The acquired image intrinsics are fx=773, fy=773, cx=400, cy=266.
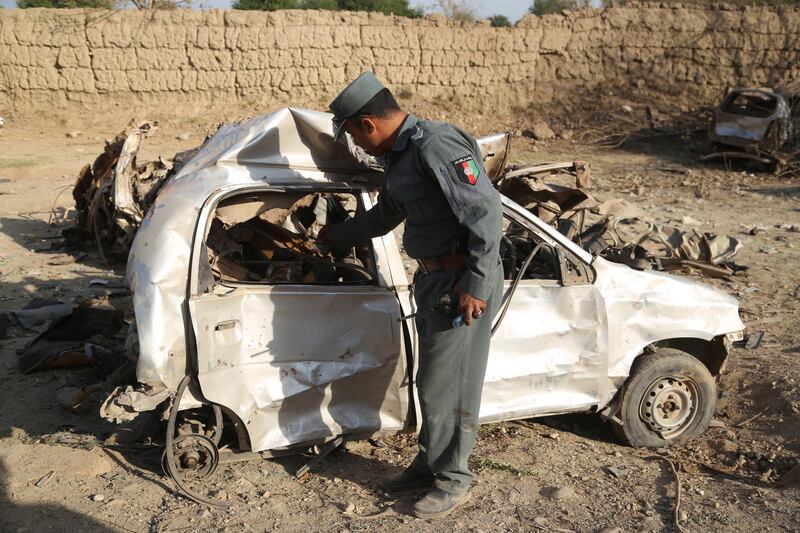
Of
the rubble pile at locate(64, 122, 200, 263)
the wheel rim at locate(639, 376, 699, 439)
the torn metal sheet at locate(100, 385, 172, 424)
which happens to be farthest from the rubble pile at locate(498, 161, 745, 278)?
the rubble pile at locate(64, 122, 200, 263)

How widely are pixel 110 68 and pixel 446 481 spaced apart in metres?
14.7

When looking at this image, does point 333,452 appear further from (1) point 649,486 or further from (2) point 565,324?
(1) point 649,486

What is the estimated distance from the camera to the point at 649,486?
4.08 meters

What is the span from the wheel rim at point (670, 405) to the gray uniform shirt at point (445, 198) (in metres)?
1.51

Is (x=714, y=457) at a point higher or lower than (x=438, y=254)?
lower

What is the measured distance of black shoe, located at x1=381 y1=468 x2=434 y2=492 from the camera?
12.7 feet

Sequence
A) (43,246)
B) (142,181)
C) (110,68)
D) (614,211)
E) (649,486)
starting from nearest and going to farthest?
Answer: (649,486), (614,211), (142,181), (43,246), (110,68)

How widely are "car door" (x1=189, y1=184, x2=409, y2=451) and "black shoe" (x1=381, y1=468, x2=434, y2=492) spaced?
24cm

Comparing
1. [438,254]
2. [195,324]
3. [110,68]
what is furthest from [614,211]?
[110,68]

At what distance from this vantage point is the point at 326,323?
12.5ft

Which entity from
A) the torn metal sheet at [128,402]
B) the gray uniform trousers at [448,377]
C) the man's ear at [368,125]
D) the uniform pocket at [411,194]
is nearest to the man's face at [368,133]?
the man's ear at [368,125]

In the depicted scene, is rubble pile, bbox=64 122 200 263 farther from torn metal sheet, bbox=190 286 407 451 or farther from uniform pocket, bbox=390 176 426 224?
uniform pocket, bbox=390 176 426 224

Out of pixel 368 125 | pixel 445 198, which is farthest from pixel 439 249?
pixel 368 125

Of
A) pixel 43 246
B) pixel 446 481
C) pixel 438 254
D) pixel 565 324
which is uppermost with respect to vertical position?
pixel 438 254
